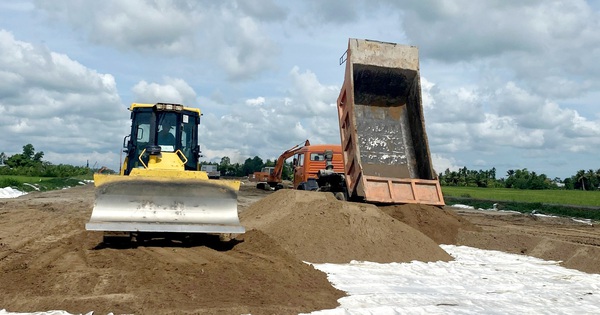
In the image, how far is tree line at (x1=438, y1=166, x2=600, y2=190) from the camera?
184ft

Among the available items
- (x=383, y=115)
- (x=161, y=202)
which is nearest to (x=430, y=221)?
(x=383, y=115)

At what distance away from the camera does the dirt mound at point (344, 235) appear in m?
9.02

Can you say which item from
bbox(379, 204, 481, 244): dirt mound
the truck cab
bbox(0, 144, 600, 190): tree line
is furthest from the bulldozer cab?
bbox(0, 144, 600, 190): tree line

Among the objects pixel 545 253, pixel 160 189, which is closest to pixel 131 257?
pixel 160 189

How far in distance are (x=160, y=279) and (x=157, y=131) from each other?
12.8ft

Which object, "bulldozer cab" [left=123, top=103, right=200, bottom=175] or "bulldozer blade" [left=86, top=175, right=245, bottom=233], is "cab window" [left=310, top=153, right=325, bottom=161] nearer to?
"bulldozer cab" [left=123, top=103, right=200, bottom=175]

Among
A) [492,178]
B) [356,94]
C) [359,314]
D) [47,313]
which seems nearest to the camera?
[47,313]

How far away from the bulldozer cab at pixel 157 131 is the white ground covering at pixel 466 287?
328 centimetres

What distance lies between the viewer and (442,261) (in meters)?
9.17

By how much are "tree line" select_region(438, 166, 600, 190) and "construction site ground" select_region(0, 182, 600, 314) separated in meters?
47.9

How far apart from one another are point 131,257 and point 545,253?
24.7ft

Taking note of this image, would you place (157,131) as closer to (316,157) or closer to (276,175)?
(316,157)

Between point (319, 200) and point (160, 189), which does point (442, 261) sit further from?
point (160, 189)

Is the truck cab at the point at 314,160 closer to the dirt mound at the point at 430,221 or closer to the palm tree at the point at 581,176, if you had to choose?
the dirt mound at the point at 430,221
